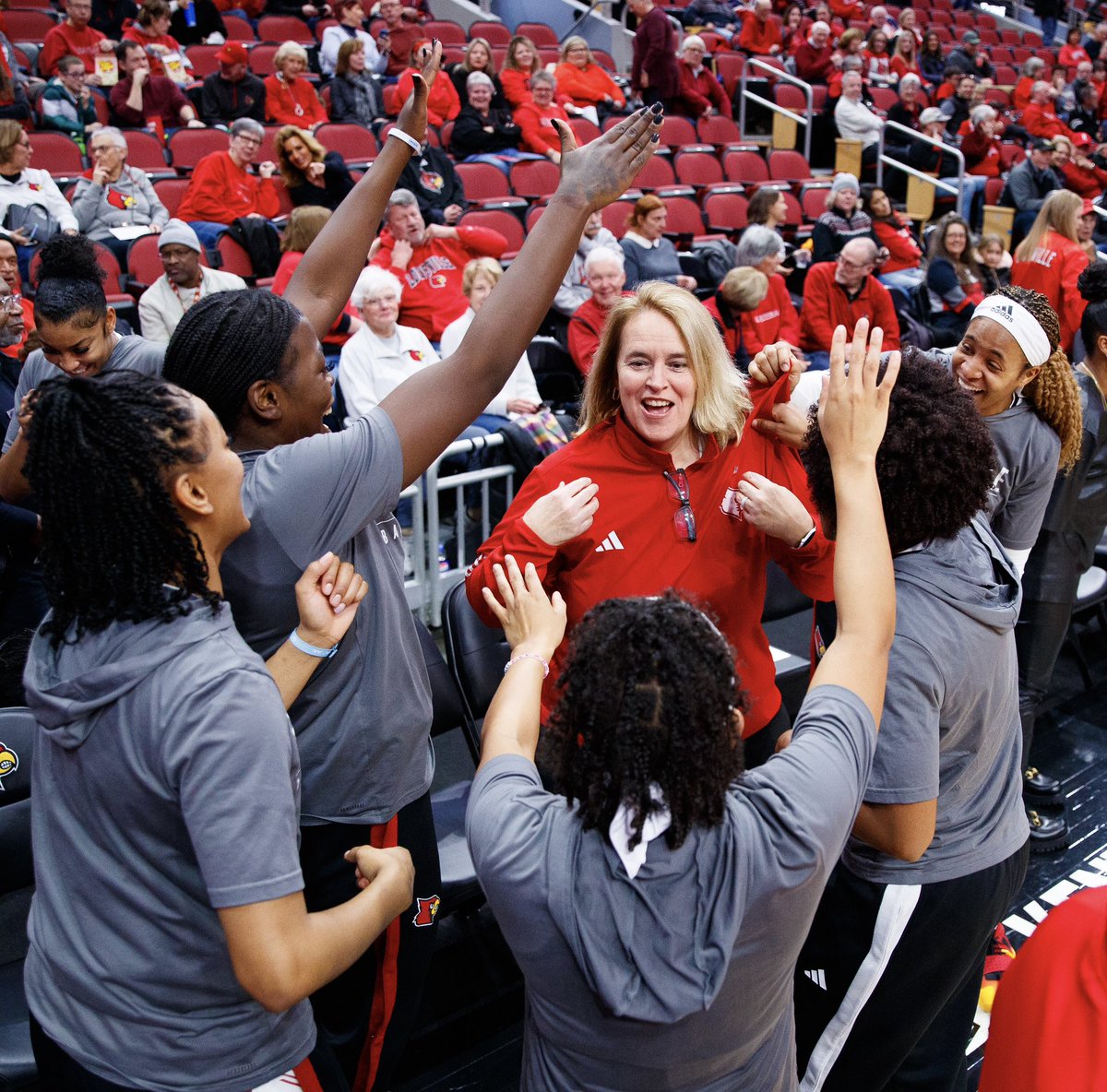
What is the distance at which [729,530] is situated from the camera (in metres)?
2.12

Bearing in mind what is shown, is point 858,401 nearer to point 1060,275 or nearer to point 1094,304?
point 1094,304

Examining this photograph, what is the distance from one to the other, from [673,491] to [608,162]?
2.41 feet

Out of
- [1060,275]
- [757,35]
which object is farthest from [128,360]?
[757,35]

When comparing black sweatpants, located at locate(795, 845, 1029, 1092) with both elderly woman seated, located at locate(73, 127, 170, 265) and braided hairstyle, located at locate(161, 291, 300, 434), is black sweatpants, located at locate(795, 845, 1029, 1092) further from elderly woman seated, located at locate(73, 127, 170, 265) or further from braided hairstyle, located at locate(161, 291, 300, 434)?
elderly woman seated, located at locate(73, 127, 170, 265)

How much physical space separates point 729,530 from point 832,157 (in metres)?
10.8

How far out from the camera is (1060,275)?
21.2ft

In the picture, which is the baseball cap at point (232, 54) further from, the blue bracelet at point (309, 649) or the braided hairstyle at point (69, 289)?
the blue bracelet at point (309, 649)

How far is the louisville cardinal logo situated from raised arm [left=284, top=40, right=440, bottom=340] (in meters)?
1.03

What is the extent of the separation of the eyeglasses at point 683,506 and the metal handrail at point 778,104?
33.6 ft

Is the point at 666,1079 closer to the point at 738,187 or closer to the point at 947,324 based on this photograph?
the point at 947,324

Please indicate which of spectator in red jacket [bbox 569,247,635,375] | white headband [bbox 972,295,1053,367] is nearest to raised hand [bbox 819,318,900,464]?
white headband [bbox 972,295,1053,367]

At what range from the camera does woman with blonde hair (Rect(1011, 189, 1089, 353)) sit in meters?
6.43

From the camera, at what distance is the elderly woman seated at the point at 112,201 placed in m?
6.21

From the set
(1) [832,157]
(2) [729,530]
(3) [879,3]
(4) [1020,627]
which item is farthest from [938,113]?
(2) [729,530]
